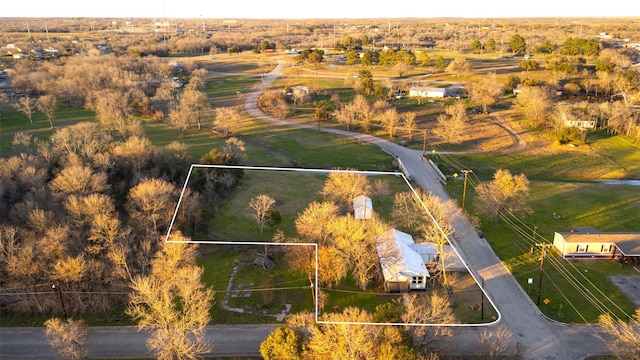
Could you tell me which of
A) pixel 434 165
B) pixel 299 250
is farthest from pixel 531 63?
pixel 299 250

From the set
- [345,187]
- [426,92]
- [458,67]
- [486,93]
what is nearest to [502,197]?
[345,187]

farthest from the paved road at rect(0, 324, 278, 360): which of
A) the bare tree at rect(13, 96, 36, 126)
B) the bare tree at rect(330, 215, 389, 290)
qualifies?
the bare tree at rect(13, 96, 36, 126)

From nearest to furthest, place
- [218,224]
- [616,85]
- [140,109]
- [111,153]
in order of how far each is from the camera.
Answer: [218,224]
[111,153]
[140,109]
[616,85]

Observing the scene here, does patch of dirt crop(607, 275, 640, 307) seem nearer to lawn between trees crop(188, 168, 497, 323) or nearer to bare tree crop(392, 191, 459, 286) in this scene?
lawn between trees crop(188, 168, 497, 323)

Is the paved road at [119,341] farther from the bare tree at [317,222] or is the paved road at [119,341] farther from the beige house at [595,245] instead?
the beige house at [595,245]

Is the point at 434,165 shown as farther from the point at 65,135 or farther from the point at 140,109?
the point at 140,109
